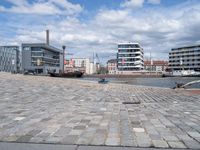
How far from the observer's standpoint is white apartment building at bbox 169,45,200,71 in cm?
14638

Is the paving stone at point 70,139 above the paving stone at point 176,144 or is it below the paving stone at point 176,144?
above

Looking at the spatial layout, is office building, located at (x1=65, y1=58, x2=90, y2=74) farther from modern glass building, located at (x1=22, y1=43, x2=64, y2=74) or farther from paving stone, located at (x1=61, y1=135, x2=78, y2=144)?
paving stone, located at (x1=61, y1=135, x2=78, y2=144)

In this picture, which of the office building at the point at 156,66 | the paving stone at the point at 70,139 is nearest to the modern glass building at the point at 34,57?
the office building at the point at 156,66

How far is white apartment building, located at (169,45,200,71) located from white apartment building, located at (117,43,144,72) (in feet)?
77.9

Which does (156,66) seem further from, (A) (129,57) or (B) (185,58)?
(A) (129,57)

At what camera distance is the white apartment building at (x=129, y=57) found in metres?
146

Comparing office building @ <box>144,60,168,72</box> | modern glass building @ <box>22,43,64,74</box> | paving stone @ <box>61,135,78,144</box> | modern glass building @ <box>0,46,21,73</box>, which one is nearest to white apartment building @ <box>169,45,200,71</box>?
office building @ <box>144,60,168,72</box>

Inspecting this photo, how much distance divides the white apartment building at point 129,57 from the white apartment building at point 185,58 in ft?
77.9

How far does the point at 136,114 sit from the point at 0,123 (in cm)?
402

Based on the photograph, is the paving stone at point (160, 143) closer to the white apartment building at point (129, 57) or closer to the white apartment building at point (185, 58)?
the white apartment building at point (129, 57)

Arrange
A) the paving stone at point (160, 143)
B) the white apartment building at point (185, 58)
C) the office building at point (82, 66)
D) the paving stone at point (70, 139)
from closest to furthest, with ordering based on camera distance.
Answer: the paving stone at point (160, 143) → the paving stone at point (70, 139) → the white apartment building at point (185, 58) → the office building at point (82, 66)

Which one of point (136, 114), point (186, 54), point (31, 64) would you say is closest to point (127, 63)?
point (186, 54)

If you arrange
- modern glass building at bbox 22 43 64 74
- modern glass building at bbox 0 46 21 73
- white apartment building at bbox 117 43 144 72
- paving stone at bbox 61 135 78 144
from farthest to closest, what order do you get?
white apartment building at bbox 117 43 144 72 → modern glass building at bbox 0 46 21 73 → modern glass building at bbox 22 43 64 74 → paving stone at bbox 61 135 78 144

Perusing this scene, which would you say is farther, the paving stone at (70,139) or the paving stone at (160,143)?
the paving stone at (70,139)
